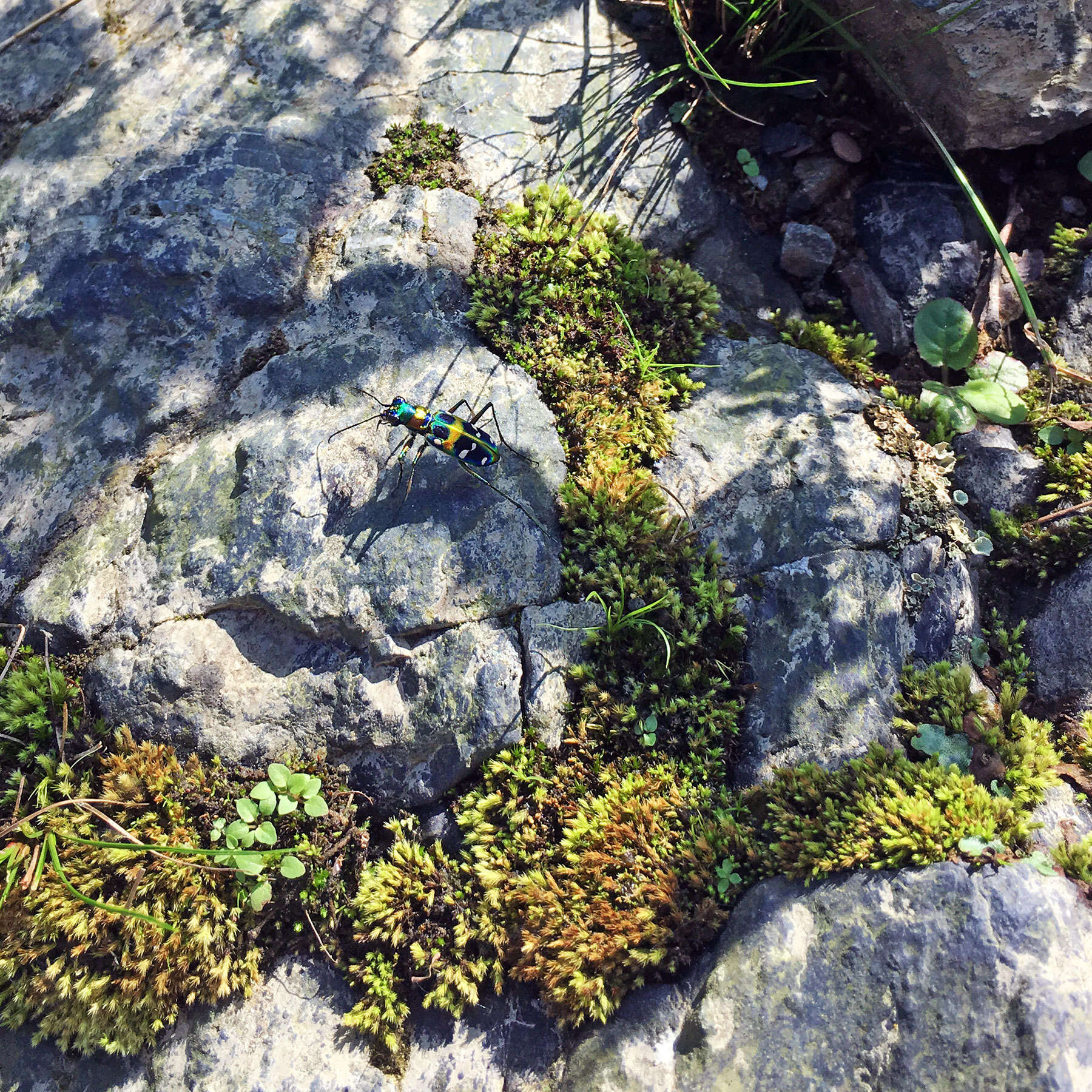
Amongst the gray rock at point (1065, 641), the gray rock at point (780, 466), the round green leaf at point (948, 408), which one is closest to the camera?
the gray rock at point (1065, 641)

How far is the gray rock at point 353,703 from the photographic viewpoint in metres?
4.61

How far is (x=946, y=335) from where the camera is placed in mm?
5551

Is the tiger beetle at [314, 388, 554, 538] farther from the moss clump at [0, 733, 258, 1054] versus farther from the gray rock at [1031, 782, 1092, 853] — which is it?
the gray rock at [1031, 782, 1092, 853]

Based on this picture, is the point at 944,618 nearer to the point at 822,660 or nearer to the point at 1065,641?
the point at 1065,641

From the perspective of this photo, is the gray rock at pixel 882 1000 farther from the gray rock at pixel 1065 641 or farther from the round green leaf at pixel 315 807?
the round green leaf at pixel 315 807

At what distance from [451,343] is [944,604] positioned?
3.82 meters

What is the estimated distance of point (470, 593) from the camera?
15.6 feet

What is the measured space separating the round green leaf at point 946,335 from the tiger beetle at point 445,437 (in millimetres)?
3179

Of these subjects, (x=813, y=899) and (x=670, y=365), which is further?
(x=670, y=365)

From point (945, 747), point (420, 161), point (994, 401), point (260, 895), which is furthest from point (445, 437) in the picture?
point (994, 401)

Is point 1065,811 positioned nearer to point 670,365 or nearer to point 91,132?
point 670,365

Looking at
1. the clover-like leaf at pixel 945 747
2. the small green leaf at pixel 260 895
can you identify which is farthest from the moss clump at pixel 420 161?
the clover-like leaf at pixel 945 747

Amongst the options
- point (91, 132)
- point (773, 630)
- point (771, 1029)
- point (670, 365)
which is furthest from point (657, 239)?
point (771, 1029)

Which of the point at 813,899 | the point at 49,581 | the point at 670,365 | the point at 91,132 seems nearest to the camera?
the point at 813,899
